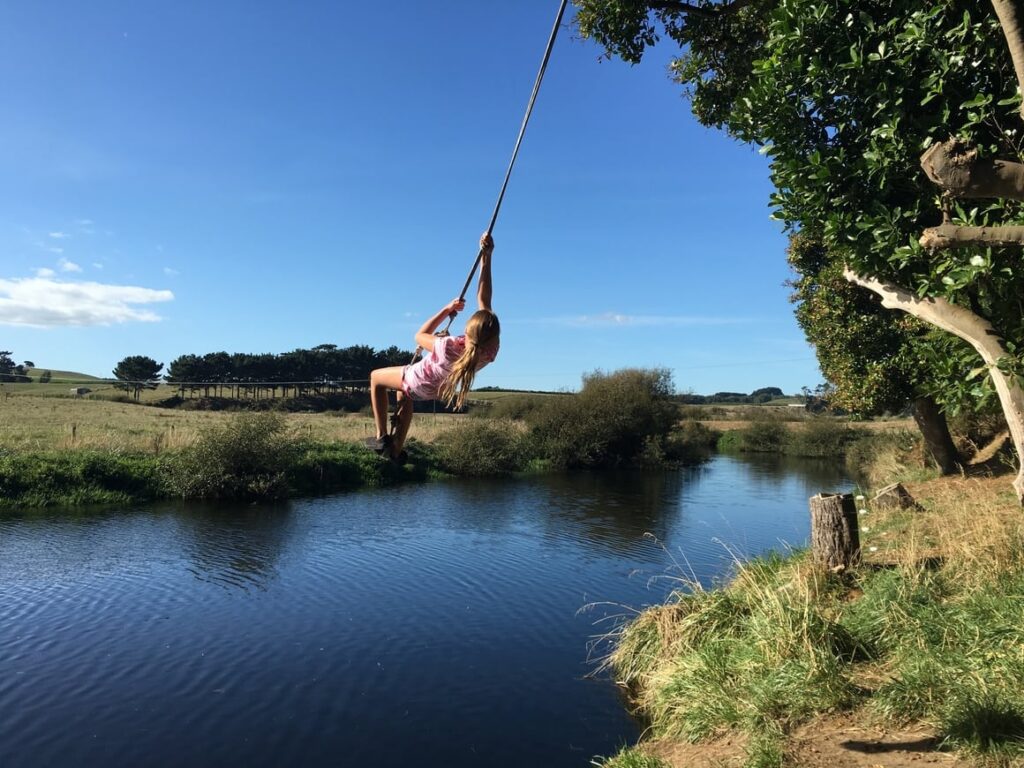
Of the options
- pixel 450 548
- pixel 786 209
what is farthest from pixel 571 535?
pixel 786 209

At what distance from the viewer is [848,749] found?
4648 millimetres

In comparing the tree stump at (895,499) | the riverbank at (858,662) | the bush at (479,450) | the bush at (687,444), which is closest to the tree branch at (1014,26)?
the riverbank at (858,662)

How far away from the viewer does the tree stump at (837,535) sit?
294 inches

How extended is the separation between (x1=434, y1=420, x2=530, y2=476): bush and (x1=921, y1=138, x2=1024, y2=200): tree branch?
28202 millimetres

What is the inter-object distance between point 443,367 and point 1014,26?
12.4 feet

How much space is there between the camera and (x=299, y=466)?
2523cm

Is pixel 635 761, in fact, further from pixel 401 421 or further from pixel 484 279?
pixel 484 279

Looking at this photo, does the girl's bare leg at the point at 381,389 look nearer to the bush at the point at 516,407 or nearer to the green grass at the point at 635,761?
the green grass at the point at 635,761

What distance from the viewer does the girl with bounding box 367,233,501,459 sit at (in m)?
4.75

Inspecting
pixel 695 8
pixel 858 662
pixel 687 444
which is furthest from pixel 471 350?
pixel 687 444

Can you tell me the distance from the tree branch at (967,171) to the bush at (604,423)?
3285cm

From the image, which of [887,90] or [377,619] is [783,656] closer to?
[887,90]

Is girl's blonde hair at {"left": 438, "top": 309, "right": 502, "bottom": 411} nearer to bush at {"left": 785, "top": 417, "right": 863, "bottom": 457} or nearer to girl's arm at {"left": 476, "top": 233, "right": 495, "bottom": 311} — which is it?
girl's arm at {"left": 476, "top": 233, "right": 495, "bottom": 311}

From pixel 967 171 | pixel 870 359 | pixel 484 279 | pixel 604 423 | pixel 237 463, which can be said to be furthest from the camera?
pixel 604 423
